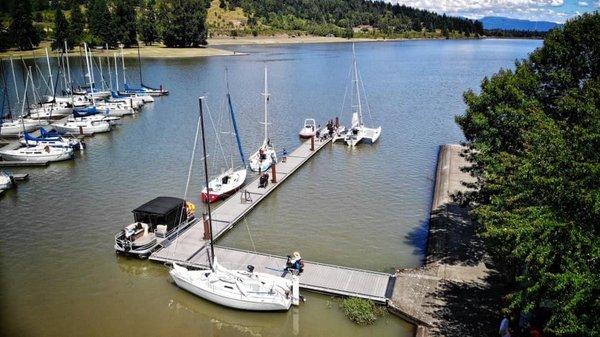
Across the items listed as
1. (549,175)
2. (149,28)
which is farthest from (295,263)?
(149,28)

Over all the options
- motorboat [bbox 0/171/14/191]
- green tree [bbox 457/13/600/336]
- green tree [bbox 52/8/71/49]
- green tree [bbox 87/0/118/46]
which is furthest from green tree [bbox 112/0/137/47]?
green tree [bbox 457/13/600/336]

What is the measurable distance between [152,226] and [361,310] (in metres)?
13.0

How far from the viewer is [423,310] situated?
65.4ft

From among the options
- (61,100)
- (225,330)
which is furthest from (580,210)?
(61,100)

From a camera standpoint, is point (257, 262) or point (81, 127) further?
point (81, 127)

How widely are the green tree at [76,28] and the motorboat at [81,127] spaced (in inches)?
3886

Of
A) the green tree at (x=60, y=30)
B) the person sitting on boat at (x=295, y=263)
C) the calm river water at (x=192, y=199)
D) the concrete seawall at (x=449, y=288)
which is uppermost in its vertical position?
the green tree at (x=60, y=30)

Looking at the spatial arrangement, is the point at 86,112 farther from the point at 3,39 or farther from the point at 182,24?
the point at 182,24

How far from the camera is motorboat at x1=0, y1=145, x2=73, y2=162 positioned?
139 ft

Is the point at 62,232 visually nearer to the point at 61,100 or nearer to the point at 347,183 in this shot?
the point at 347,183

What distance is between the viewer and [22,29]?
129 m

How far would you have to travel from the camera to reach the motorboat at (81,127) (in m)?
53.0

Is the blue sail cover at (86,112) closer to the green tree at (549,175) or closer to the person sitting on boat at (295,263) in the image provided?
the person sitting on boat at (295,263)

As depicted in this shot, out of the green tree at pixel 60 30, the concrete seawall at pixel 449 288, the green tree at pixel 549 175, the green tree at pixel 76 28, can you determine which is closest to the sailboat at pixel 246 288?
the concrete seawall at pixel 449 288
